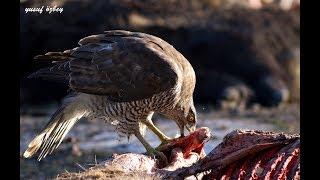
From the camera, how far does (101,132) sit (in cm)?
1162

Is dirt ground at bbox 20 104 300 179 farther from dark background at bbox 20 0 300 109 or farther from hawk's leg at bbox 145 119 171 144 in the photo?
hawk's leg at bbox 145 119 171 144

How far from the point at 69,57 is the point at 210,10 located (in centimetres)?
910

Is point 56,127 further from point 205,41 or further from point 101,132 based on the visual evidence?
point 205,41

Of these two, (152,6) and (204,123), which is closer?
(204,123)

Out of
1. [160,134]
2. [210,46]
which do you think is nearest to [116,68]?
[160,134]

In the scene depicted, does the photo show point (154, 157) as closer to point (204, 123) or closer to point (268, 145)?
point (268, 145)

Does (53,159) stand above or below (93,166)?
below

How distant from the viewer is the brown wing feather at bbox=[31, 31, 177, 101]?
7.23m

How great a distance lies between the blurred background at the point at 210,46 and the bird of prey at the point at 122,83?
14.9ft

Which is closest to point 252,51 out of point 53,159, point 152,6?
point 152,6

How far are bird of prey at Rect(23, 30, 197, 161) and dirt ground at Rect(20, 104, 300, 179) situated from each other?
53.4 inches

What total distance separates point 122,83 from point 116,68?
147 mm

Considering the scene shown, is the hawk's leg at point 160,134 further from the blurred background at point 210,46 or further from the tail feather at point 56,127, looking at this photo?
the blurred background at point 210,46

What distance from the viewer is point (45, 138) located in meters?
7.52
